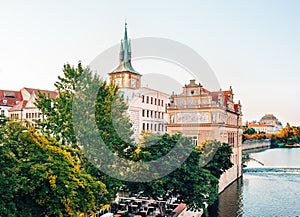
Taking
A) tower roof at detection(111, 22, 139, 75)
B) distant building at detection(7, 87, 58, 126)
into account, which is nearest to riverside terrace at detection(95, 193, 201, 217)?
tower roof at detection(111, 22, 139, 75)

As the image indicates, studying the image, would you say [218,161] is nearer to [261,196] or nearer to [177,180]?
[261,196]

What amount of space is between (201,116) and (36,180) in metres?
27.1

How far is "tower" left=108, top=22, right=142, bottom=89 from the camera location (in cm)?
4547

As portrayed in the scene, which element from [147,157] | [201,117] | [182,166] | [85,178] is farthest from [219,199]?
[85,178]

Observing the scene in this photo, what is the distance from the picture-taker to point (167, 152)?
1916 cm

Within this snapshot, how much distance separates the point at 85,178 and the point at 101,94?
6.81 meters

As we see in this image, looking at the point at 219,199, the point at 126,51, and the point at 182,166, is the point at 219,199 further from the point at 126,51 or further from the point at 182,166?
the point at 126,51

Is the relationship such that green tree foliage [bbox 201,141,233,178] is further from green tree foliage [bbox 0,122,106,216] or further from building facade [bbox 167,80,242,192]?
green tree foliage [bbox 0,122,106,216]

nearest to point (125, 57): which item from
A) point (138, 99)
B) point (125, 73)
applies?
point (125, 73)

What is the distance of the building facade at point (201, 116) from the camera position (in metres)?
35.6

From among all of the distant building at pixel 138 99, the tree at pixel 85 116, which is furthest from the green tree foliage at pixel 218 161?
the distant building at pixel 138 99

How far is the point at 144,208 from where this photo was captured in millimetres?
21578

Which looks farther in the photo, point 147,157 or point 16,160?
point 147,157

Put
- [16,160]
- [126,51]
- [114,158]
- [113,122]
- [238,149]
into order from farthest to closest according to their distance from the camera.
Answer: [126,51] → [238,149] → [113,122] → [114,158] → [16,160]
